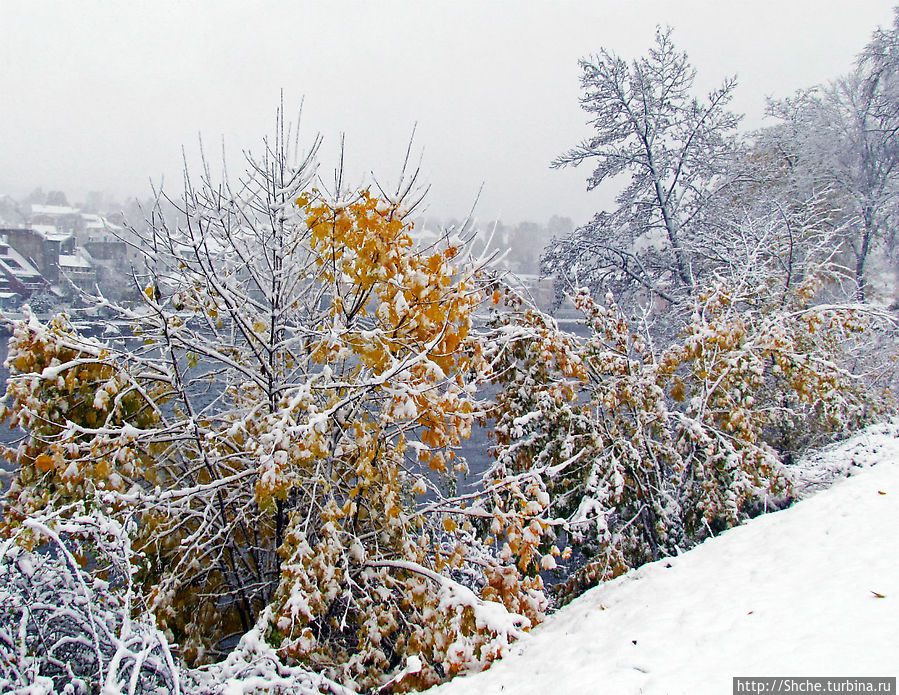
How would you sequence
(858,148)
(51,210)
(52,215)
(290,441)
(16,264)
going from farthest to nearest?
(51,210), (52,215), (16,264), (858,148), (290,441)

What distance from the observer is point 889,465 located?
6.84 meters

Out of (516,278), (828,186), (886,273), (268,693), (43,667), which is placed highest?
(828,186)

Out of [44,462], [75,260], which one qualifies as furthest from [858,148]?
[75,260]

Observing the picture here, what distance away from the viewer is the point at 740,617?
3664 mm

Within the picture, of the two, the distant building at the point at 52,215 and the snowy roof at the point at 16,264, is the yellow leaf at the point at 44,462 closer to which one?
the snowy roof at the point at 16,264

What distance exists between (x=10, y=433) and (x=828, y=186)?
28.1 m

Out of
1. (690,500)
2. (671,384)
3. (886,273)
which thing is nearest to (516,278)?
(671,384)

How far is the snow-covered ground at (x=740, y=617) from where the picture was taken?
119 inches

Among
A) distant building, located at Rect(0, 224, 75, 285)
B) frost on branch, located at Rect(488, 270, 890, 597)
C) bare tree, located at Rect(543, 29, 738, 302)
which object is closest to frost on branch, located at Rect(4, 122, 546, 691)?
frost on branch, located at Rect(488, 270, 890, 597)

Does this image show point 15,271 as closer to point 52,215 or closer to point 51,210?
point 52,215

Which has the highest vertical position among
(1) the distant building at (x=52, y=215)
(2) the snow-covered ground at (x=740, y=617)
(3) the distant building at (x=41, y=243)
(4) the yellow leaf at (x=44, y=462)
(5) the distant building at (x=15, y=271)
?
(1) the distant building at (x=52, y=215)

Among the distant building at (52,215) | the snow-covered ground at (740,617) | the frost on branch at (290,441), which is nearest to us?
the snow-covered ground at (740,617)

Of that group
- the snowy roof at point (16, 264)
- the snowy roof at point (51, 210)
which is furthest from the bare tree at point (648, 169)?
the snowy roof at point (51, 210)

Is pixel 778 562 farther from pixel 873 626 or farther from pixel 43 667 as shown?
pixel 43 667
